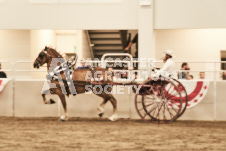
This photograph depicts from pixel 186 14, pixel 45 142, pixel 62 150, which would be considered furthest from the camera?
pixel 186 14

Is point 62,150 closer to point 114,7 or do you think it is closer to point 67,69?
point 67,69

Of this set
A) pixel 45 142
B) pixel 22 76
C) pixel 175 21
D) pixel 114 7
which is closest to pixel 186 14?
pixel 175 21

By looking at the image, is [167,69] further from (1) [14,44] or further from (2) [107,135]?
(1) [14,44]

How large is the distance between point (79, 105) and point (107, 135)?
4.07m

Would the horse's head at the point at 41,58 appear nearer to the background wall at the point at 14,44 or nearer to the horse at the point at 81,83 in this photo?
the horse at the point at 81,83

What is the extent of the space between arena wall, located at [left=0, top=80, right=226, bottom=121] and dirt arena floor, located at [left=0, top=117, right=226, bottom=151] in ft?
2.19

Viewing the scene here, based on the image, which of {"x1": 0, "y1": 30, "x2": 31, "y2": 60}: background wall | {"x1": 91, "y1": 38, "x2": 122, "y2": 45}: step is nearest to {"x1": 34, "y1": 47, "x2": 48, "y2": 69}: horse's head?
{"x1": 0, "y1": 30, "x2": 31, "y2": 60}: background wall

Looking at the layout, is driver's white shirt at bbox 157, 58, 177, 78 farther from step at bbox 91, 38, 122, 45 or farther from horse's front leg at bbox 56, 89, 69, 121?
step at bbox 91, 38, 122, 45

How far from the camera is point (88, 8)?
16.1m

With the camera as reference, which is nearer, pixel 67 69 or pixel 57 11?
pixel 67 69

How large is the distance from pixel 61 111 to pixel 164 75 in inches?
147

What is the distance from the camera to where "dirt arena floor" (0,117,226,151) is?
9086mm

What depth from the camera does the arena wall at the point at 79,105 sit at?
14164 mm

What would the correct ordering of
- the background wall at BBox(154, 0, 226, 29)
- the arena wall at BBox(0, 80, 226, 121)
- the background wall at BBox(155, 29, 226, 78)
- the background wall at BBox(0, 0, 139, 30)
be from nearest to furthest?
the arena wall at BBox(0, 80, 226, 121), the background wall at BBox(154, 0, 226, 29), the background wall at BBox(0, 0, 139, 30), the background wall at BBox(155, 29, 226, 78)
